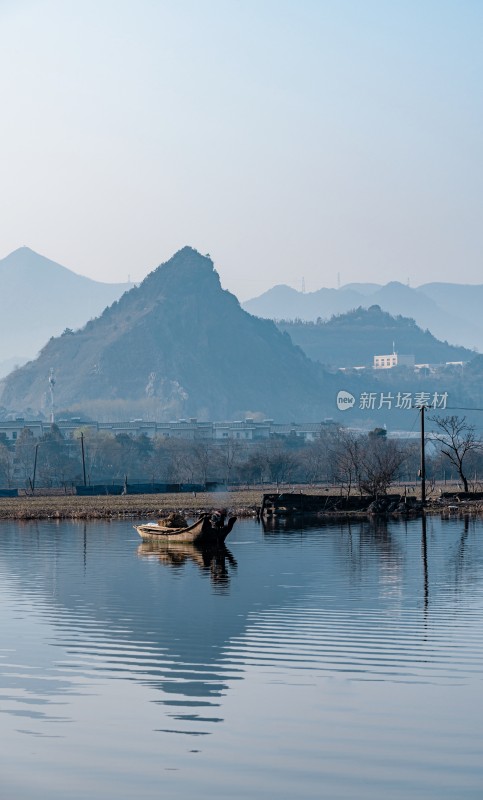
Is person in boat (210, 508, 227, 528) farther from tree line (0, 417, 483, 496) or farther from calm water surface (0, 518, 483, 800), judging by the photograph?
tree line (0, 417, 483, 496)

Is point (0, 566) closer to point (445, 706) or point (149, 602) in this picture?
point (149, 602)

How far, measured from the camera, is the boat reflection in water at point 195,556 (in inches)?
1667

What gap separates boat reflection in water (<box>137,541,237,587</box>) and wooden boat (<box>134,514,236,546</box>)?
0.74 feet

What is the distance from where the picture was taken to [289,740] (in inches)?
744

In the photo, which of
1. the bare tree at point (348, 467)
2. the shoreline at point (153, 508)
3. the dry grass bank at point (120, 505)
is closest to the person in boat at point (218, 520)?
the shoreline at point (153, 508)

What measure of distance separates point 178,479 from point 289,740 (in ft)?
444

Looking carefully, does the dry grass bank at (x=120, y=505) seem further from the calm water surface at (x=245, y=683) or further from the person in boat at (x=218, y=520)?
the calm water surface at (x=245, y=683)

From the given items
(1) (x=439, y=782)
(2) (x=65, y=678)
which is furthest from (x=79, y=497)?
(1) (x=439, y=782)

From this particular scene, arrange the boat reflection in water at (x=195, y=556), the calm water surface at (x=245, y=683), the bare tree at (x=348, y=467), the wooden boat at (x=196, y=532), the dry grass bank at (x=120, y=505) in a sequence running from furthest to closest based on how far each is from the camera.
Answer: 1. the bare tree at (x=348, y=467)
2. the dry grass bank at (x=120, y=505)
3. the wooden boat at (x=196, y=532)
4. the boat reflection in water at (x=195, y=556)
5. the calm water surface at (x=245, y=683)

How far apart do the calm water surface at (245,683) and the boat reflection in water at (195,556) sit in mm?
1319

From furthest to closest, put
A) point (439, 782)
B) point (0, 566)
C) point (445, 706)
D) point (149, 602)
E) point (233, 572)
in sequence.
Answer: point (0, 566) < point (233, 572) < point (149, 602) < point (445, 706) < point (439, 782)

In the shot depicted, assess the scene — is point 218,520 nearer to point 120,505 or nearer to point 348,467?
point 120,505

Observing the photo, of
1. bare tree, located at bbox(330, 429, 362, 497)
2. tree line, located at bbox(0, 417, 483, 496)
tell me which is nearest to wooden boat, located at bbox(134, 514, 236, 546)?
bare tree, located at bbox(330, 429, 362, 497)

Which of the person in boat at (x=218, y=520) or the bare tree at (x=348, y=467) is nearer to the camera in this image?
the person in boat at (x=218, y=520)
